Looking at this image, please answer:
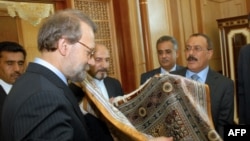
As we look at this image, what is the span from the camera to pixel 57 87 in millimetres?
1173

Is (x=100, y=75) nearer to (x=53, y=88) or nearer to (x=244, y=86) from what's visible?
(x=244, y=86)

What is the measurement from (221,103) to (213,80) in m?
0.23

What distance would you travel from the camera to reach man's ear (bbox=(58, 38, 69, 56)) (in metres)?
1.20

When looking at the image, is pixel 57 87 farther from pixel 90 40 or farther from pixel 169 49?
pixel 169 49

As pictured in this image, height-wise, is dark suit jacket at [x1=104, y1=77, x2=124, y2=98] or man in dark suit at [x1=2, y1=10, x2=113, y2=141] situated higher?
man in dark suit at [x1=2, y1=10, x2=113, y2=141]

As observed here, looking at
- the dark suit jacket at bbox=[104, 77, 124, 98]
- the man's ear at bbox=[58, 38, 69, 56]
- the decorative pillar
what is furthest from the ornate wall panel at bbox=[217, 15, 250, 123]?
the man's ear at bbox=[58, 38, 69, 56]

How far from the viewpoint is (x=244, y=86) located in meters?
2.49

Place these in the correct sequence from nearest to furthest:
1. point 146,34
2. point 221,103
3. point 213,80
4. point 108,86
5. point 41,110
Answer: point 41,110 → point 221,103 → point 213,80 → point 108,86 → point 146,34

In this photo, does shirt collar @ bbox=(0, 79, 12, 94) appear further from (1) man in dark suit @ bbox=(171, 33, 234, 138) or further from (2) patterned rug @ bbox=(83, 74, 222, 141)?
(1) man in dark suit @ bbox=(171, 33, 234, 138)

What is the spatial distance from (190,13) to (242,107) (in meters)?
3.32

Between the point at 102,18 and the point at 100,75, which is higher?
the point at 102,18

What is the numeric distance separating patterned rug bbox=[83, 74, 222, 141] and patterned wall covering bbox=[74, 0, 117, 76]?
7.77 feet

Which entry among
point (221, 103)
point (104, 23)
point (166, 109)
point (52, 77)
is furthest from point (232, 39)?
point (52, 77)

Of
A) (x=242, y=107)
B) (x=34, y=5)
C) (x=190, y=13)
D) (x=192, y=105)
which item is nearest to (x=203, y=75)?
(x=242, y=107)
